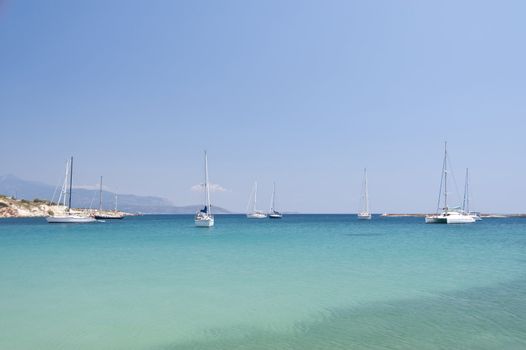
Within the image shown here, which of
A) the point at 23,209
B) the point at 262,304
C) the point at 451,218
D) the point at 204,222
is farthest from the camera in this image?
the point at 23,209

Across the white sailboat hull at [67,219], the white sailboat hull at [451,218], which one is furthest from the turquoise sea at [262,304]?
the white sailboat hull at [67,219]

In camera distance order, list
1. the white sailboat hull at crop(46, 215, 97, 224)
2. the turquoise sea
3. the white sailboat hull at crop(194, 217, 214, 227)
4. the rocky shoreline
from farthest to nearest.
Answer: the rocky shoreline
the white sailboat hull at crop(46, 215, 97, 224)
the white sailboat hull at crop(194, 217, 214, 227)
the turquoise sea

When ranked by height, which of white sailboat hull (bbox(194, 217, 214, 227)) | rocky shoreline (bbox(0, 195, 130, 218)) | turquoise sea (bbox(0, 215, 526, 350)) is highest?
rocky shoreline (bbox(0, 195, 130, 218))

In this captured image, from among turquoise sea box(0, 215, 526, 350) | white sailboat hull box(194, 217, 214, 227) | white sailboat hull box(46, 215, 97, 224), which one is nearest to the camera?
turquoise sea box(0, 215, 526, 350)

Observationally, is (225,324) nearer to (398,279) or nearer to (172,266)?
(398,279)

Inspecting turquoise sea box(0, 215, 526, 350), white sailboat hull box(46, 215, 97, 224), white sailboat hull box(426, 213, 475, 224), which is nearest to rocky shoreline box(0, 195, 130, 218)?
white sailboat hull box(46, 215, 97, 224)

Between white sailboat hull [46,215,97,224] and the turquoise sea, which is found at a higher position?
white sailboat hull [46,215,97,224]

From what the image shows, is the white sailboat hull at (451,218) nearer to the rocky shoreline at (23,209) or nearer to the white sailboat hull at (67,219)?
the white sailboat hull at (67,219)

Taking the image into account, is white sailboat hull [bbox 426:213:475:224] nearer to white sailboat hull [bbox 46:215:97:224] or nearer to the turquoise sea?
the turquoise sea

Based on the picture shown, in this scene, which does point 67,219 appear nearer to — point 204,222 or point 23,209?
point 204,222

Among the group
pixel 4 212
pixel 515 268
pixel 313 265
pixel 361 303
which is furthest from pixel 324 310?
pixel 4 212

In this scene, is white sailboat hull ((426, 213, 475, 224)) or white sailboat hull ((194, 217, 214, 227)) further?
white sailboat hull ((426, 213, 475, 224))

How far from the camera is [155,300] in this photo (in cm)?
1433

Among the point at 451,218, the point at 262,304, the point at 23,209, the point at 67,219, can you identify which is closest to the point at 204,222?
the point at 67,219
